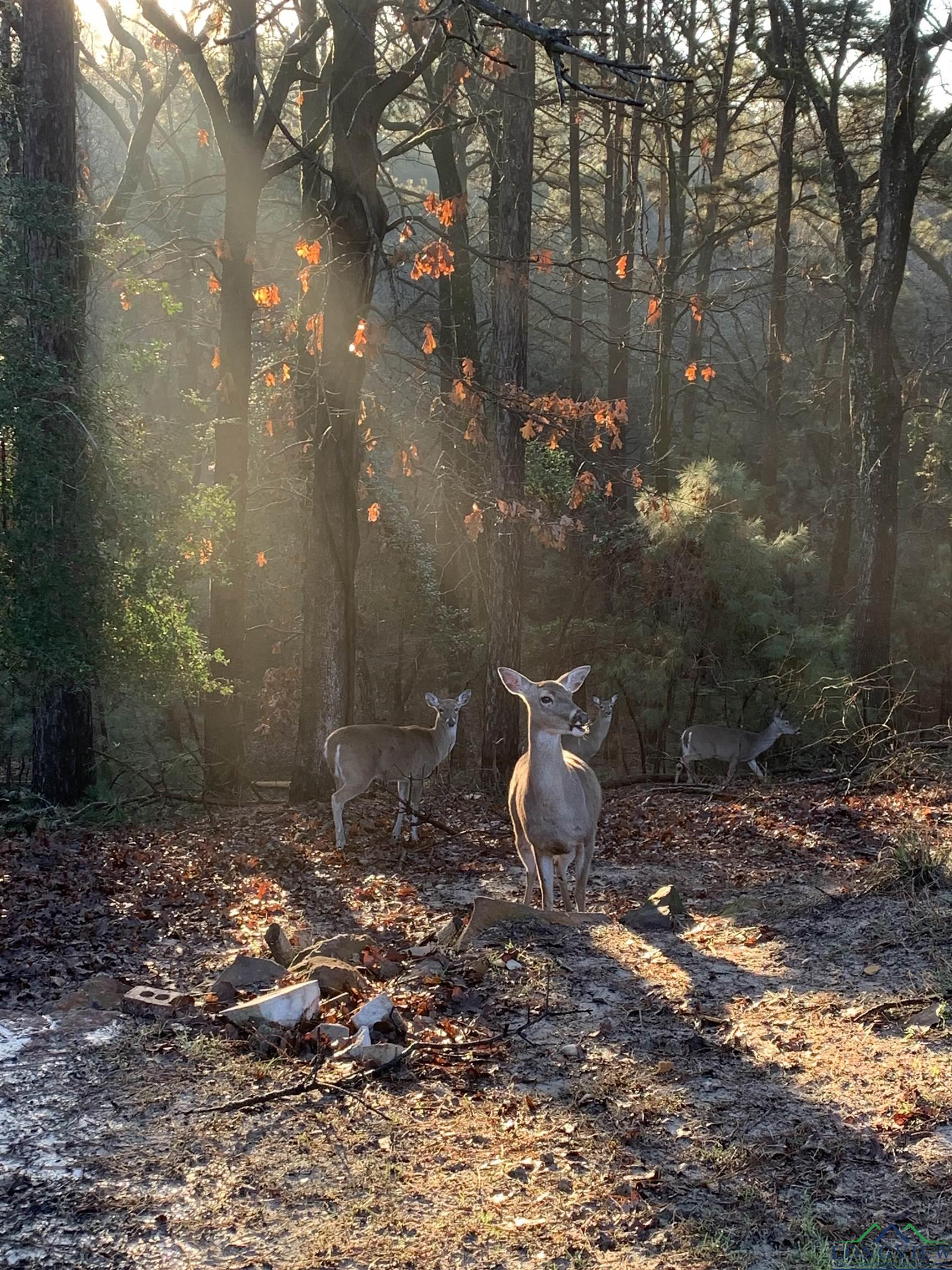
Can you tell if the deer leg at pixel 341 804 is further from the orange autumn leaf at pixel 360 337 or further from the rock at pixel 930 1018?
Result: the rock at pixel 930 1018

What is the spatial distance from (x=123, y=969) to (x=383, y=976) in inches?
71.1

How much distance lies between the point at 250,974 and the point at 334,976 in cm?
70

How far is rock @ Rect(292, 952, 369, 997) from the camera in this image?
679 centimetres

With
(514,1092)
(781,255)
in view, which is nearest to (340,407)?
(514,1092)

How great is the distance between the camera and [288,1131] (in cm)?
518

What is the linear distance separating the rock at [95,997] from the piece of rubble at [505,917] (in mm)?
2185

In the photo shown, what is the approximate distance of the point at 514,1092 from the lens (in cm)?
568

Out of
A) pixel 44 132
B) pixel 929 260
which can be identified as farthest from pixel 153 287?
pixel 929 260

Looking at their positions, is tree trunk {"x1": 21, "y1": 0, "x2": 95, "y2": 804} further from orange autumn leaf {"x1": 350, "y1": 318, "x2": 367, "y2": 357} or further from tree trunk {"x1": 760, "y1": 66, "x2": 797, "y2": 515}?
tree trunk {"x1": 760, "y1": 66, "x2": 797, "y2": 515}

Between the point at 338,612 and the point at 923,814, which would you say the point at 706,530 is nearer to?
the point at 338,612

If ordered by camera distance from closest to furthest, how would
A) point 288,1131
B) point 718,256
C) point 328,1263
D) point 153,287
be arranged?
point 328,1263
point 288,1131
point 153,287
point 718,256

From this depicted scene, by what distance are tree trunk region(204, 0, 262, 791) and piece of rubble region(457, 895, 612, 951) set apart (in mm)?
7862

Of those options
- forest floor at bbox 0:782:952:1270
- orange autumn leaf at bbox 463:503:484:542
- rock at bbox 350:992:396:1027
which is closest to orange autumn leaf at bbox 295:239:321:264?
orange autumn leaf at bbox 463:503:484:542

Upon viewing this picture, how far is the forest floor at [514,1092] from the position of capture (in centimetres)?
434
